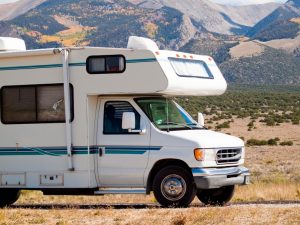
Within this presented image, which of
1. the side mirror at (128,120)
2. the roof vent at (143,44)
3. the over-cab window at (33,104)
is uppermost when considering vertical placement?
the roof vent at (143,44)

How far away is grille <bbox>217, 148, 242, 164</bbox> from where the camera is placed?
12482 millimetres

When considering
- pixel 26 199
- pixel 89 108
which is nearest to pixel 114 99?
pixel 89 108

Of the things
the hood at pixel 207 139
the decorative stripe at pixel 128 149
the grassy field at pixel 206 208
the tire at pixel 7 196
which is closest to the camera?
the grassy field at pixel 206 208

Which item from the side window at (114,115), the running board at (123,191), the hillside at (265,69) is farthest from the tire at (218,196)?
the hillside at (265,69)

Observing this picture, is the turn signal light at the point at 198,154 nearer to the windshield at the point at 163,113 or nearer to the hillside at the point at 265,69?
the windshield at the point at 163,113

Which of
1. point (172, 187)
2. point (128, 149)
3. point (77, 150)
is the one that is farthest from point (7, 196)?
point (172, 187)

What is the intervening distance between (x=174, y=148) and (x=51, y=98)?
2525 millimetres

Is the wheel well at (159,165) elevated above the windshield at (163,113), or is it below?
below

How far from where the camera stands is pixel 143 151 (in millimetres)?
12742

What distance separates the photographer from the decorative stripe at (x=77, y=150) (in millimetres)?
12766

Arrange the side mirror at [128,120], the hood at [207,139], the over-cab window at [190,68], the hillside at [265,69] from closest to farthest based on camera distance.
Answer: the hood at [207,139] < the side mirror at [128,120] < the over-cab window at [190,68] < the hillside at [265,69]

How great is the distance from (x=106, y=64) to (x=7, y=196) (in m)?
3.49

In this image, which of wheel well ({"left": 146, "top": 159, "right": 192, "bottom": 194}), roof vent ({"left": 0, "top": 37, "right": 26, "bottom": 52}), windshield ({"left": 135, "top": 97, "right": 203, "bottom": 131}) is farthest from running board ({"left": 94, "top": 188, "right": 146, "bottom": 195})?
roof vent ({"left": 0, "top": 37, "right": 26, "bottom": 52})

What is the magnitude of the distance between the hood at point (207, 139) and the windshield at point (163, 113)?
26 cm
